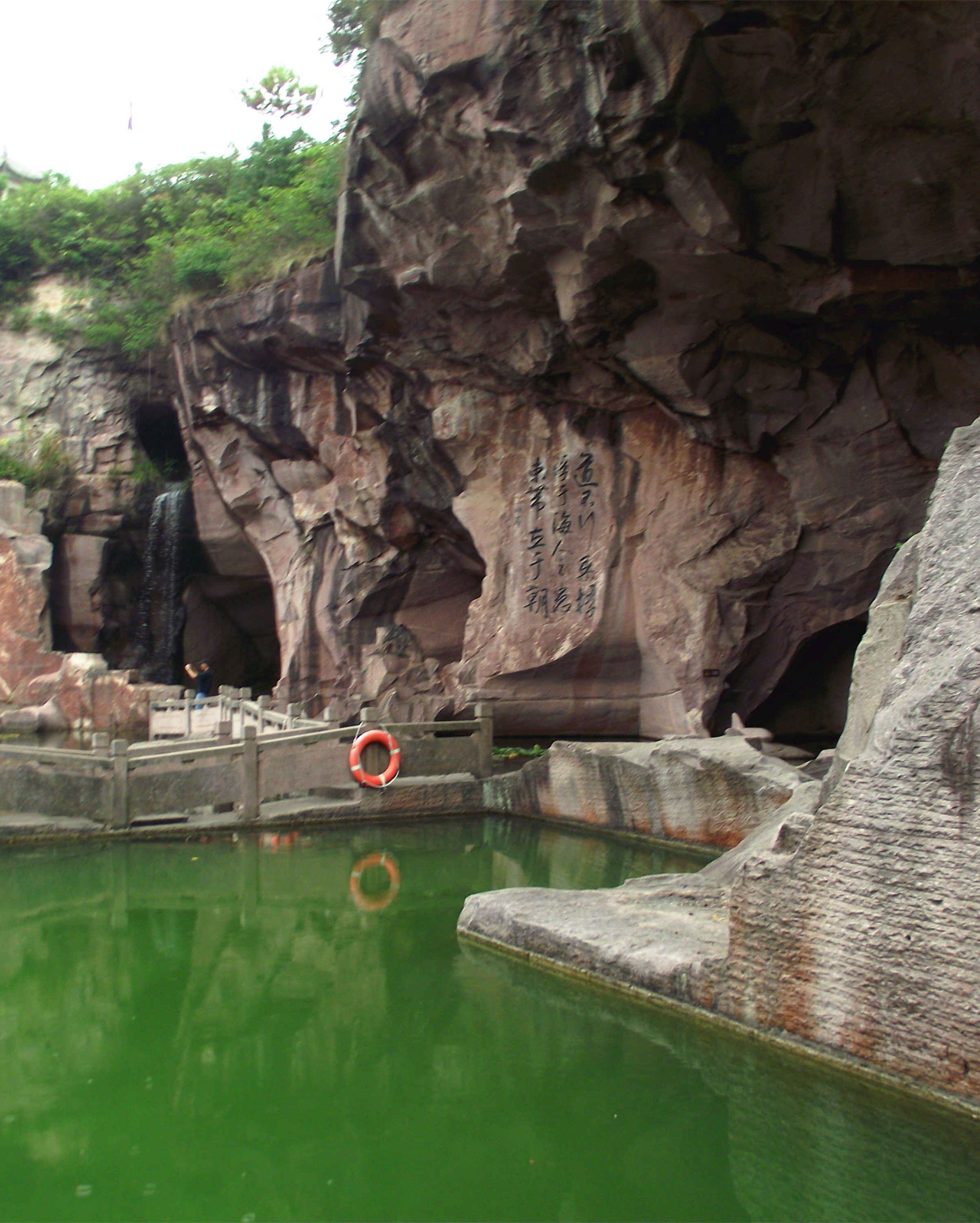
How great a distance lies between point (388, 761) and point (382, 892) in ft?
9.36

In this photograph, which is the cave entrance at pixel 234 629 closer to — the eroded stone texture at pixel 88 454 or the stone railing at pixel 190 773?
the eroded stone texture at pixel 88 454

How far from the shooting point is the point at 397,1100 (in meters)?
3.66

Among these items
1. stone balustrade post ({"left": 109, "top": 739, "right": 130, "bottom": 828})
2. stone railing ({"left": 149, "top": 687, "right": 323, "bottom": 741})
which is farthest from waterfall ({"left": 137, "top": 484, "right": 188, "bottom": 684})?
stone balustrade post ({"left": 109, "top": 739, "right": 130, "bottom": 828})

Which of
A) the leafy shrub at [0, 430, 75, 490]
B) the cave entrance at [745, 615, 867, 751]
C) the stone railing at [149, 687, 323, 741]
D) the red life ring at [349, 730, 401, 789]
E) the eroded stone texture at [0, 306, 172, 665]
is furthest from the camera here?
the eroded stone texture at [0, 306, 172, 665]

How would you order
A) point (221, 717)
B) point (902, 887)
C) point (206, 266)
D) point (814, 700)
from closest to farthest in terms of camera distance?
1. point (902, 887)
2. point (814, 700)
3. point (221, 717)
4. point (206, 266)

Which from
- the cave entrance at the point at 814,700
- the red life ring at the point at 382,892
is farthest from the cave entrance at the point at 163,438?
the red life ring at the point at 382,892

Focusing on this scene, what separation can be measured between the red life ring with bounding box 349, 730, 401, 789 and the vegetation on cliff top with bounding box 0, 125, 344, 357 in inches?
404

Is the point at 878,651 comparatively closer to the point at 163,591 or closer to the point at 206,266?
the point at 206,266

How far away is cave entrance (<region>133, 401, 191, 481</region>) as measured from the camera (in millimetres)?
21656

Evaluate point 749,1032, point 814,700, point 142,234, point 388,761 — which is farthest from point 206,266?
point 749,1032

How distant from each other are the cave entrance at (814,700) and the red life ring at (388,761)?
18.5 feet

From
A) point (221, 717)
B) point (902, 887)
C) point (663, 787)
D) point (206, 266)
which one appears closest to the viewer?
point (902, 887)

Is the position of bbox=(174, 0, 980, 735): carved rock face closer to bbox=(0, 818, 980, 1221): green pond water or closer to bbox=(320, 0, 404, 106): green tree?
bbox=(320, 0, 404, 106): green tree

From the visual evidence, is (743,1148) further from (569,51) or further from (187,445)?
(187,445)
